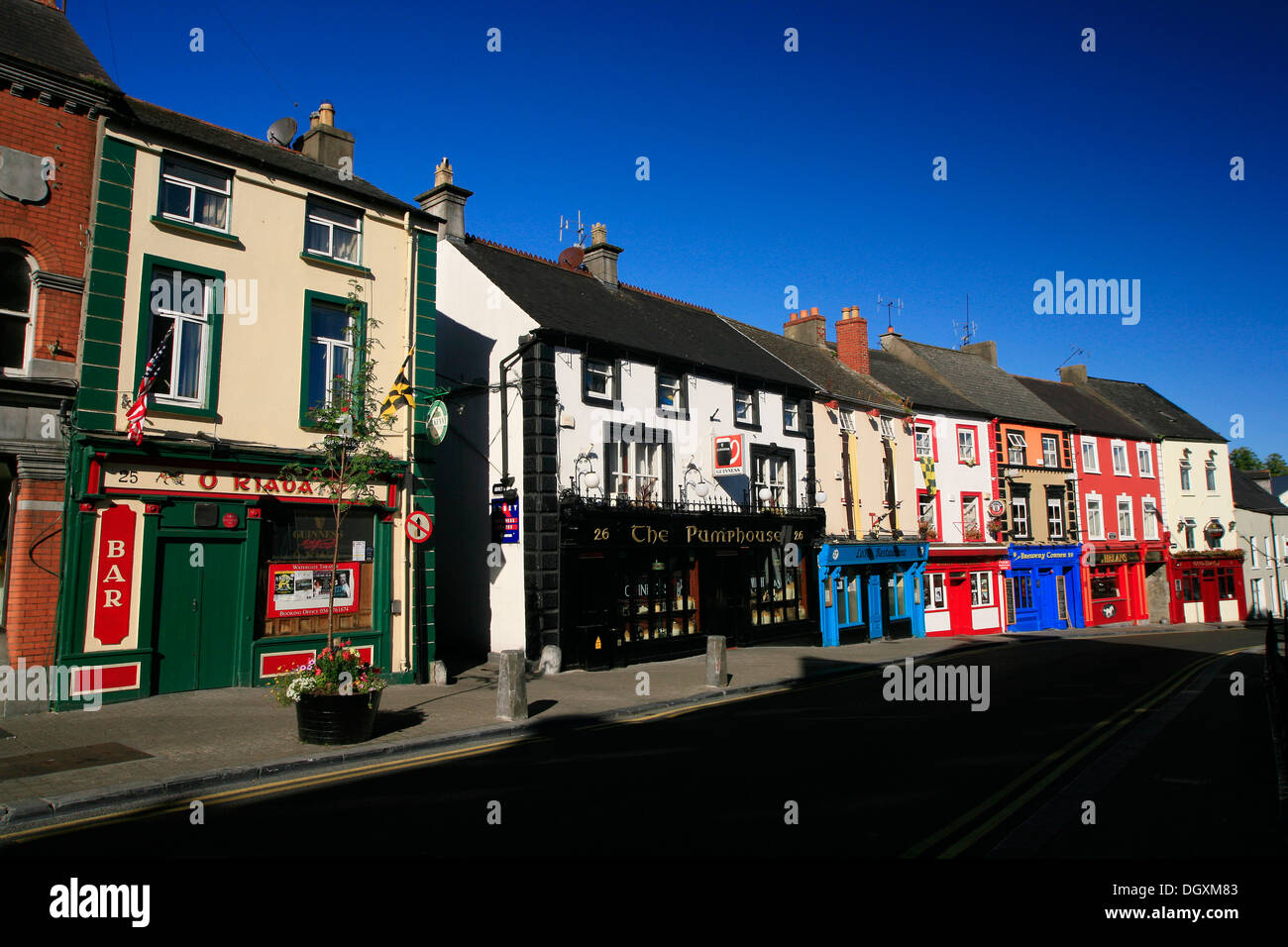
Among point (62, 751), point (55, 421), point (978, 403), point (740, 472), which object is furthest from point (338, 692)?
point (978, 403)

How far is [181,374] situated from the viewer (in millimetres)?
13008

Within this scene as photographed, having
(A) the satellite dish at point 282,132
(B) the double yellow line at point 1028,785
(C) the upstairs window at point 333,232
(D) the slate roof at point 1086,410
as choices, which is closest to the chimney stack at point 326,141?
(A) the satellite dish at point 282,132

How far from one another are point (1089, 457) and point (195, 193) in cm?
3771

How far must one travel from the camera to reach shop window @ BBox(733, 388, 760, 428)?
2304cm

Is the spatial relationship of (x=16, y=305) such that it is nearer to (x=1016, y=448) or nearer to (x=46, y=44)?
(x=46, y=44)

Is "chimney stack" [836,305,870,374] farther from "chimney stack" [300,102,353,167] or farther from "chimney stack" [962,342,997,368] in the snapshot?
"chimney stack" [300,102,353,167]

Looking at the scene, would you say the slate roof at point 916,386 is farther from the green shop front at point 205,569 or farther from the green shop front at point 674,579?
the green shop front at point 205,569

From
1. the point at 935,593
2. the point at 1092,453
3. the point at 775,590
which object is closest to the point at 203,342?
the point at 775,590

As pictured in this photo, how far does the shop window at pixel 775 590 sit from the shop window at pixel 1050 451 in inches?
681

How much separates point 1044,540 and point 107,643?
34119 mm

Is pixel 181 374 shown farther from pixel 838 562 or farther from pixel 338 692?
pixel 838 562

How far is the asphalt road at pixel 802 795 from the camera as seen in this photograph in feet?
19.7

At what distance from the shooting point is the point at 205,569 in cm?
1291

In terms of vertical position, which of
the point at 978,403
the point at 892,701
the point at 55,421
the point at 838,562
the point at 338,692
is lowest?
the point at 892,701
